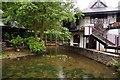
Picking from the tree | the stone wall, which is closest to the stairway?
the stone wall

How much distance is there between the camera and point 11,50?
69.2ft

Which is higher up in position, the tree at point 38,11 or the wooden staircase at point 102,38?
the tree at point 38,11

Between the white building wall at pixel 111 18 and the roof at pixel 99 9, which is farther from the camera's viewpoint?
the white building wall at pixel 111 18

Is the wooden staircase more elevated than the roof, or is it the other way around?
the roof

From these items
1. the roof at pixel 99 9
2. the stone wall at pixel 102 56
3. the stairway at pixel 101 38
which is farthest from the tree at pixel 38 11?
the stone wall at pixel 102 56

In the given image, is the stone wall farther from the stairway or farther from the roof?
the roof

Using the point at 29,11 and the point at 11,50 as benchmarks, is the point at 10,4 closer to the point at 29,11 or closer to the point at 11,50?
the point at 29,11

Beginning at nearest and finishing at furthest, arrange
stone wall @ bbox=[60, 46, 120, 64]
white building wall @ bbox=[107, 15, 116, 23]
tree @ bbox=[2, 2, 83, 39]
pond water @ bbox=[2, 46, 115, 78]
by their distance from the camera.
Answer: pond water @ bbox=[2, 46, 115, 78], stone wall @ bbox=[60, 46, 120, 64], tree @ bbox=[2, 2, 83, 39], white building wall @ bbox=[107, 15, 116, 23]

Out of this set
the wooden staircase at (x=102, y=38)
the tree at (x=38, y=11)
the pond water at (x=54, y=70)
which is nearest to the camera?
the pond water at (x=54, y=70)

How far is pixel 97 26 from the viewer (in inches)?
944

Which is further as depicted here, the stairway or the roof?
the roof

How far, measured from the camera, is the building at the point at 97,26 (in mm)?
20797

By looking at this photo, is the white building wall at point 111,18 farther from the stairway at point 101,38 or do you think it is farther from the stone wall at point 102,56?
the stone wall at point 102,56

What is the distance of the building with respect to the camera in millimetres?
20797
